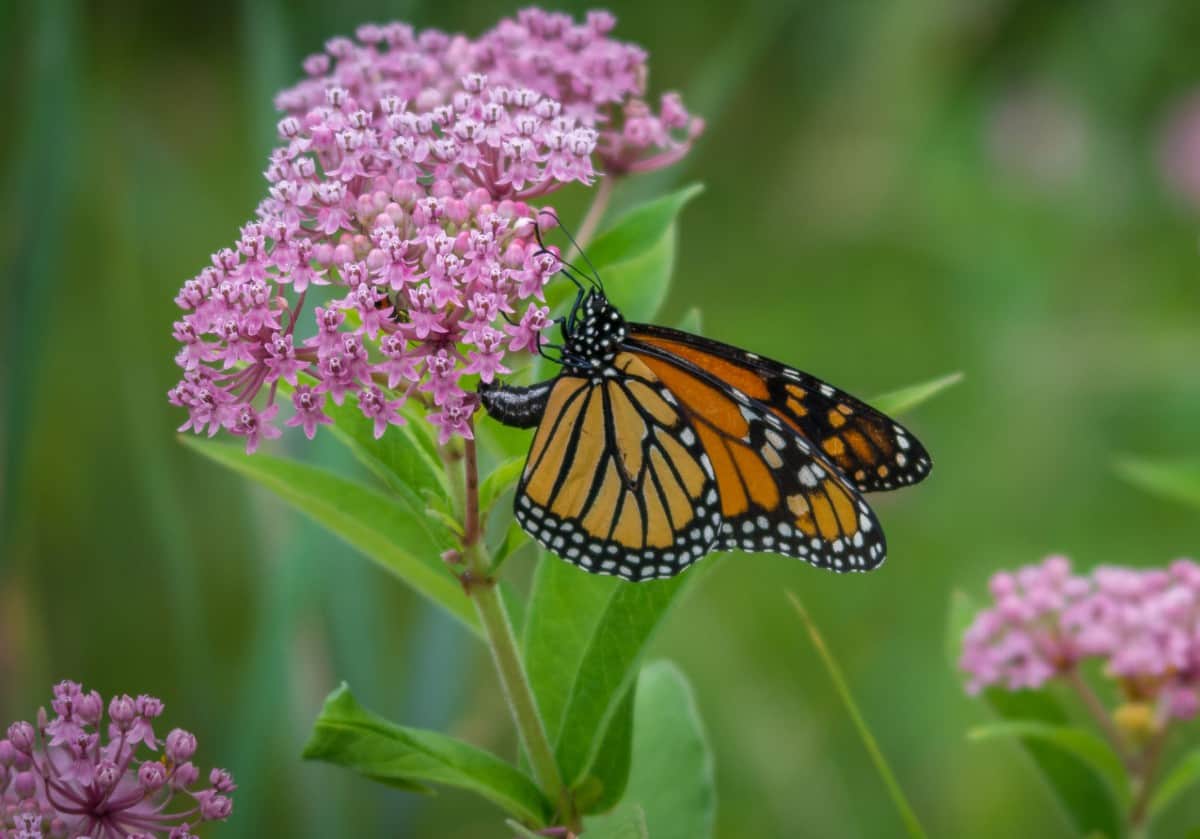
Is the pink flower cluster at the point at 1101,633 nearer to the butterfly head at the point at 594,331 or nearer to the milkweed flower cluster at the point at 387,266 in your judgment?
the butterfly head at the point at 594,331

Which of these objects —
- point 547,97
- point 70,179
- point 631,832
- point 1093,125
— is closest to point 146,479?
point 70,179

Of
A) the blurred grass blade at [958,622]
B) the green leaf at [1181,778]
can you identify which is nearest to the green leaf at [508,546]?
the blurred grass blade at [958,622]

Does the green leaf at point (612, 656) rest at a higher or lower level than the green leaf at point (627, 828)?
higher

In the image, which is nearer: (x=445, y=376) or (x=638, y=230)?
(x=445, y=376)

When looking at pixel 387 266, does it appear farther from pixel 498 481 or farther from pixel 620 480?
pixel 620 480

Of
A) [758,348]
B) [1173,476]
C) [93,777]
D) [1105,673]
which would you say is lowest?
[93,777]

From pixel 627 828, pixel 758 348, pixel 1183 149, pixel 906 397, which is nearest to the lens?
pixel 627 828

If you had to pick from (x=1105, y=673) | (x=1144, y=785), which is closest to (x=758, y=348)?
(x=1105, y=673)

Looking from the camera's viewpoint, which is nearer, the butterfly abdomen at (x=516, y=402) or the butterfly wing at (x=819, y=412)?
the butterfly abdomen at (x=516, y=402)
